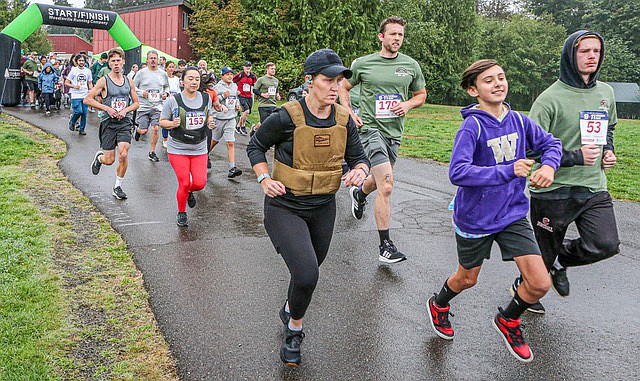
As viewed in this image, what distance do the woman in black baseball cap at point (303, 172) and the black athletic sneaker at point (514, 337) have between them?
1.36 metres

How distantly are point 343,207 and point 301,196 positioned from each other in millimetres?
4797

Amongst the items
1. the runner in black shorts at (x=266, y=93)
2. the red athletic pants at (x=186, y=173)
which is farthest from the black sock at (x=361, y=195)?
the runner in black shorts at (x=266, y=93)

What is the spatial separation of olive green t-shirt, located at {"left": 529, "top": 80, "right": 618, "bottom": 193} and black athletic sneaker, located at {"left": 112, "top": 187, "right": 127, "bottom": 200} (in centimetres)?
618

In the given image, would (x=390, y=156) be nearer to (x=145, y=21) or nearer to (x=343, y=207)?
(x=343, y=207)

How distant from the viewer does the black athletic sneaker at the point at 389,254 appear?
605 cm

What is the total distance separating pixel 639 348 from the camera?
4309 mm

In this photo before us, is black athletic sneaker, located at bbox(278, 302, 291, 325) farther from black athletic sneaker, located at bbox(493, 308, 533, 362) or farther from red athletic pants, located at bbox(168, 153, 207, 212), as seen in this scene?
red athletic pants, located at bbox(168, 153, 207, 212)

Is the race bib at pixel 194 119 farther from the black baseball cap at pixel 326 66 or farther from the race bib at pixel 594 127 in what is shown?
the race bib at pixel 594 127

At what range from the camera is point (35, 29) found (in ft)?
78.9

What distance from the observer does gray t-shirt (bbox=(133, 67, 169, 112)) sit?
41.6ft

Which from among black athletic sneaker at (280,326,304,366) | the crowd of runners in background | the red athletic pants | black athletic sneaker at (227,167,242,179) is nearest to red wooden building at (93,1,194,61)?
black athletic sneaker at (227,167,242,179)

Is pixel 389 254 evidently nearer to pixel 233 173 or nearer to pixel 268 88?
pixel 233 173

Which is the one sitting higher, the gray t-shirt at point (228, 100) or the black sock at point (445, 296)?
the gray t-shirt at point (228, 100)

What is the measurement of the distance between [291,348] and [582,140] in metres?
2.70
